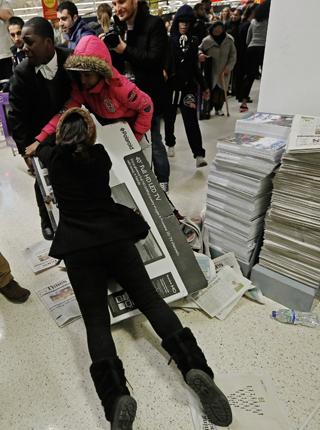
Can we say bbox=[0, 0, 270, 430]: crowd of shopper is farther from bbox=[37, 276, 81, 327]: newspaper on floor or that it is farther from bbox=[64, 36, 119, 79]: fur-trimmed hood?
bbox=[37, 276, 81, 327]: newspaper on floor

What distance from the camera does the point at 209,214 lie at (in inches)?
67.5

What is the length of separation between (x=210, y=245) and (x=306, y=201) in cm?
58

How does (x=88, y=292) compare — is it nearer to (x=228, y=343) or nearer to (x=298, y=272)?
(x=228, y=343)

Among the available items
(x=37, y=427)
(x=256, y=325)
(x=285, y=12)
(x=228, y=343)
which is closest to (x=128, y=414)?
(x=37, y=427)

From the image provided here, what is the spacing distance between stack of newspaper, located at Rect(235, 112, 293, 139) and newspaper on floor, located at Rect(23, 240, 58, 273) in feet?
4.19

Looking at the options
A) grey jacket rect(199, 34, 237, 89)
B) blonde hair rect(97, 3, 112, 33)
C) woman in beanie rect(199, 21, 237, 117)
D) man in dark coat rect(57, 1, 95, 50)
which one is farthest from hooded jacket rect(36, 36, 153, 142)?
grey jacket rect(199, 34, 237, 89)

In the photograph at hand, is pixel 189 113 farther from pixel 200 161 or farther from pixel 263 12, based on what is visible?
pixel 263 12

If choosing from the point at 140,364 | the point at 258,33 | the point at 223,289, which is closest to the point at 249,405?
the point at 140,364

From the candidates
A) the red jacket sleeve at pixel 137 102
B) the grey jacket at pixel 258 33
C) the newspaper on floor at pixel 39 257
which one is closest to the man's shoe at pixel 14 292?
the newspaper on floor at pixel 39 257

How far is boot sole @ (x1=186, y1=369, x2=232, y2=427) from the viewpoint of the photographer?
3.39 ft

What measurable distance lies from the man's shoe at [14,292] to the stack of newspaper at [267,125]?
1.35 m

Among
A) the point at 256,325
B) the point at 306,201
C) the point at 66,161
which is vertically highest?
the point at 66,161

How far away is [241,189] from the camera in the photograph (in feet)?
4.94

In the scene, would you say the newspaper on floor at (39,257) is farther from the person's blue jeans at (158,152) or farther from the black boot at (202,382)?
the black boot at (202,382)
